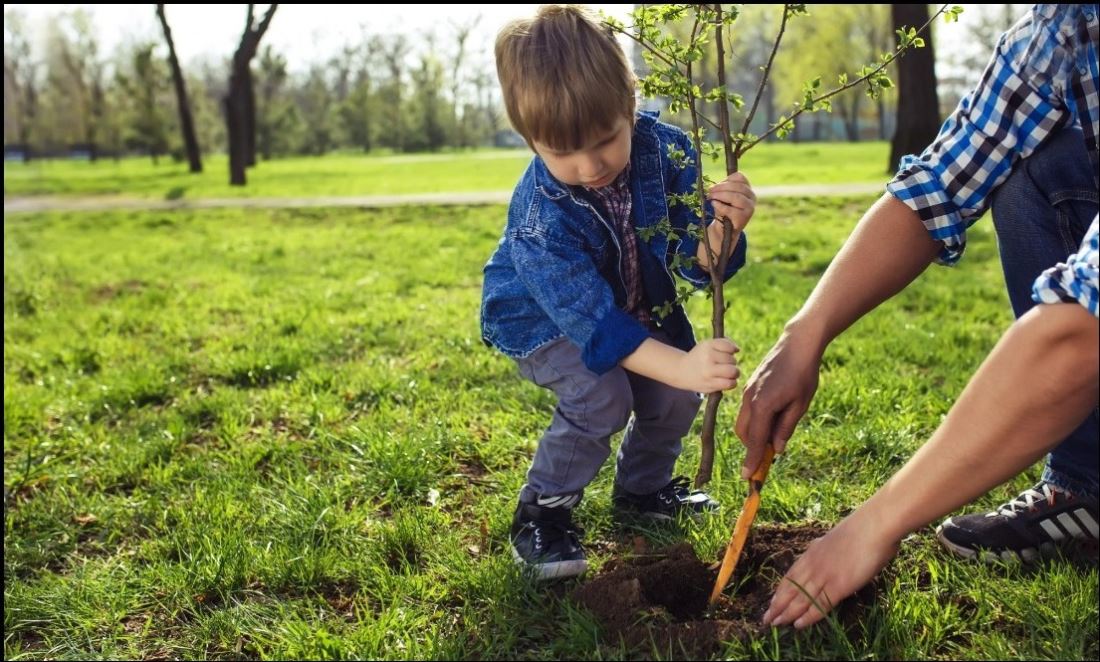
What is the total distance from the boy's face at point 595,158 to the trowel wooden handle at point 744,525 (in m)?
0.76

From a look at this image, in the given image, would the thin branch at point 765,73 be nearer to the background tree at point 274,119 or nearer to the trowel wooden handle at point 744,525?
the trowel wooden handle at point 744,525

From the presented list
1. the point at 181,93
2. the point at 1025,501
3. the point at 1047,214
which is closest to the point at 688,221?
the point at 1047,214

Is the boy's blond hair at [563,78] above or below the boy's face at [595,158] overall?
above

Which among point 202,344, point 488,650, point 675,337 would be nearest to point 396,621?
point 488,650

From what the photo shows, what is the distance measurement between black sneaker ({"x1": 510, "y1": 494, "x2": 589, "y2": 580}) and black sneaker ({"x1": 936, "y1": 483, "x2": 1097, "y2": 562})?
36.6 inches

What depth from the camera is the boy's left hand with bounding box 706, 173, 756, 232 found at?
6.73 feet

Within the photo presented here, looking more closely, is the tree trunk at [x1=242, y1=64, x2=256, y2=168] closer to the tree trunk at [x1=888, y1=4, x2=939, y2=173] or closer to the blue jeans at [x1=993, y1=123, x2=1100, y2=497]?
the tree trunk at [x1=888, y1=4, x2=939, y2=173]

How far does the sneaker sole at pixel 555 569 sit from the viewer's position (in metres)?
2.27

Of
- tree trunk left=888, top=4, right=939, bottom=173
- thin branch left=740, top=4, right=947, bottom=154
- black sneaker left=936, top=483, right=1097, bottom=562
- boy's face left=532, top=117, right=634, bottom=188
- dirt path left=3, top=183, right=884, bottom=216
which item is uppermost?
tree trunk left=888, top=4, right=939, bottom=173

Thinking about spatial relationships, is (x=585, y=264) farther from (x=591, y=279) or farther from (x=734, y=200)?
(x=734, y=200)

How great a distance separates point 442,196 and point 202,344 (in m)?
9.85

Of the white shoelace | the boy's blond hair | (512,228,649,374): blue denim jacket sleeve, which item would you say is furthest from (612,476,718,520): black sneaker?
the boy's blond hair

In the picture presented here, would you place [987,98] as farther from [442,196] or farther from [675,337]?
Result: [442,196]

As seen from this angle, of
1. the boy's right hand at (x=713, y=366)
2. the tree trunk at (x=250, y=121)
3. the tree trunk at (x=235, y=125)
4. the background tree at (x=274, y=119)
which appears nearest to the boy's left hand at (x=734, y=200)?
the boy's right hand at (x=713, y=366)
